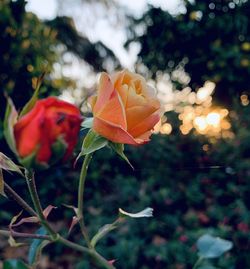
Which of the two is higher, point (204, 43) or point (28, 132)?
point (204, 43)

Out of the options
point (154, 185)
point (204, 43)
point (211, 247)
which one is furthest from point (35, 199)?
point (204, 43)

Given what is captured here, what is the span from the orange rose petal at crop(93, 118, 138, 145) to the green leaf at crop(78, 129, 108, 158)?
2 cm

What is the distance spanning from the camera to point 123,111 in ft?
1.56

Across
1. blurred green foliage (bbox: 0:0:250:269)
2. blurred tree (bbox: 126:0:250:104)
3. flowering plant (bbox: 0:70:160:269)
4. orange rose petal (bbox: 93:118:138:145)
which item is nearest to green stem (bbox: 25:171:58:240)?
flowering plant (bbox: 0:70:160:269)

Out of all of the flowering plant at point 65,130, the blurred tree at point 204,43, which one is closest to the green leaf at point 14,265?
the flowering plant at point 65,130

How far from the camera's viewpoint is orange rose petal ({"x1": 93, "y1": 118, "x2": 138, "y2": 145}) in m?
0.48

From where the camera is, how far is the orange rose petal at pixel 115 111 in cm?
47

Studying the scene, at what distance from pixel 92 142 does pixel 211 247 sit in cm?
46

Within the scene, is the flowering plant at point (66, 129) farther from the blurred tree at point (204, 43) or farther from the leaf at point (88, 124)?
the blurred tree at point (204, 43)

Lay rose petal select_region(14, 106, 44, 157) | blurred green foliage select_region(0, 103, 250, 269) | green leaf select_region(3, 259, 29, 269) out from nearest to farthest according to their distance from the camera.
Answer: rose petal select_region(14, 106, 44, 157)
green leaf select_region(3, 259, 29, 269)
blurred green foliage select_region(0, 103, 250, 269)

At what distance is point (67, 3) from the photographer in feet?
20.4

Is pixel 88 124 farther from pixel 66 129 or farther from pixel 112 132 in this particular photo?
pixel 66 129

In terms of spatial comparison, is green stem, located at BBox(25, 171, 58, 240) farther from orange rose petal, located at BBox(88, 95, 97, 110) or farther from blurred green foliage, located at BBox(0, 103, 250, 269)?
blurred green foliage, located at BBox(0, 103, 250, 269)

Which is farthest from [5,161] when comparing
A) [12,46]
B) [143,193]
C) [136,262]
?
[143,193]
